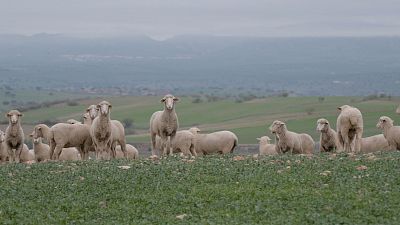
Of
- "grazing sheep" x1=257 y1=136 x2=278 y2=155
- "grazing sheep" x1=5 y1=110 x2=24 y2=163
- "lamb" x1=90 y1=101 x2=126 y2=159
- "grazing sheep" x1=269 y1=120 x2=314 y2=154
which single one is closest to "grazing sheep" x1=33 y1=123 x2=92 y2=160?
"lamb" x1=90 y1=101 x2=126 y2=159

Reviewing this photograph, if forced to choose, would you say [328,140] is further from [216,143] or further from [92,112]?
[92,112]

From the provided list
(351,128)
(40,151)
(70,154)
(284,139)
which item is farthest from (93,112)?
(351,128)

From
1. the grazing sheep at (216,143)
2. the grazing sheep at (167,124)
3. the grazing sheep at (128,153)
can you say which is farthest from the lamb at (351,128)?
the grazing sheep at (128,153)

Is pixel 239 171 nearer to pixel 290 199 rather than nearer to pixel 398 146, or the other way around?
pixel 290 199

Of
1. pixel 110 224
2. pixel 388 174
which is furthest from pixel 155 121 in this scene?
pixel 110 224

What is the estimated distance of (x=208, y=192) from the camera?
17.0 metres

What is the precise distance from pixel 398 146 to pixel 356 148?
243 centimetres

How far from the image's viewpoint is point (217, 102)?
116 meters

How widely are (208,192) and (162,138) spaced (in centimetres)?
1239

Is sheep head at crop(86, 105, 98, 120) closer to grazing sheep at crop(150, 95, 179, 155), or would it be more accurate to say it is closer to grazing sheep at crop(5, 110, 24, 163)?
grazing sheep at crop(150, 95, 179, 155)

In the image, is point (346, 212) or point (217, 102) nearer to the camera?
point (346, 212)

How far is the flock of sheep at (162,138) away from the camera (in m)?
27.5

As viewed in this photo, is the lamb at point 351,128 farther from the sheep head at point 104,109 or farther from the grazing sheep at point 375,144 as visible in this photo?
the sheep head at point 104,109

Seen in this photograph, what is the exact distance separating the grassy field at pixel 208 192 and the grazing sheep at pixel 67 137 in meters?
6.79
